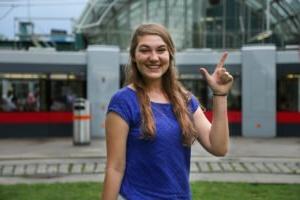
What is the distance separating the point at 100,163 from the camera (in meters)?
14.1

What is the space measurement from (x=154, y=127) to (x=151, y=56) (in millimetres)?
397

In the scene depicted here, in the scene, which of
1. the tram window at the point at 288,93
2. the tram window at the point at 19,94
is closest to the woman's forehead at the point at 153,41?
the tram window at the point at 19,94

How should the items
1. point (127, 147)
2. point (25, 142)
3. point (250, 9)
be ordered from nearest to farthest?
point (127, 147)
point (25, 142)
point (250, 9)

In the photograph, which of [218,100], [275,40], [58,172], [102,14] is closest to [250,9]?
[275,40]

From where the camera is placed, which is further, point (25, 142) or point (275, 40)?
point (275, 40)

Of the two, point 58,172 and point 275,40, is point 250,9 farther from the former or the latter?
point 58,172

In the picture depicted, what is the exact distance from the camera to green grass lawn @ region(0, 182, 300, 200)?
953 centimetres

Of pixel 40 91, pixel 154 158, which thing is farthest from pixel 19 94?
pixel 154 158

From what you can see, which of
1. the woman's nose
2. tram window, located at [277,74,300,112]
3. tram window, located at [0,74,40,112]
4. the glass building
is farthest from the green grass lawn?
the glass building

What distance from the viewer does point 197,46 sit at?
3450cm

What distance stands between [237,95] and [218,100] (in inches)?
800

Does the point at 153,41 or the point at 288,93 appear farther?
the point at 288,93

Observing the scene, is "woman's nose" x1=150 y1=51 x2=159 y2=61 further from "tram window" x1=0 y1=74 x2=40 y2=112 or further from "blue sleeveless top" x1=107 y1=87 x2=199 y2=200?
"tram window" x1=0 y1=74 x2=40 y2=112

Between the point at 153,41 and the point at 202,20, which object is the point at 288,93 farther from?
the point at 153,41
